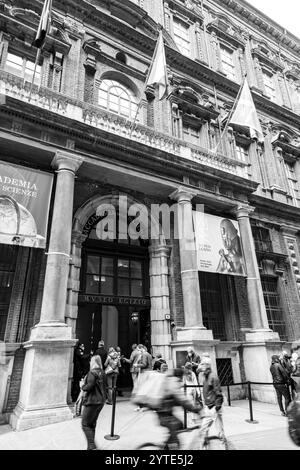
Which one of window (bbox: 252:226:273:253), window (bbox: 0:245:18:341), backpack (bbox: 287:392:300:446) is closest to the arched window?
window (bbox: 0:245:18:341)

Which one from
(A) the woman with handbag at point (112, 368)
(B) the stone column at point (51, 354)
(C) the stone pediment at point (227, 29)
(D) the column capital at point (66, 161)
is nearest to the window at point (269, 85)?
(C) the stone pediment at point (227, 29)

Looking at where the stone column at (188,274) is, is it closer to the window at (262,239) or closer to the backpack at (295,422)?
the window at (262,239)

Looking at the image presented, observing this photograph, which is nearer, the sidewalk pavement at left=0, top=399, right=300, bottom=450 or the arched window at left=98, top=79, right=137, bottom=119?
the sidewalk pavement at left=0, top=399, right=300, bottom=450

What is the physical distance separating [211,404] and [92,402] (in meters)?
2.15

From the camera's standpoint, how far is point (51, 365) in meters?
7.29

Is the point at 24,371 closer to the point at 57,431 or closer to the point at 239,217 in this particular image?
the point at 57,431

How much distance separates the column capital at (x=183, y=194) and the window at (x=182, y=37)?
11032 mm

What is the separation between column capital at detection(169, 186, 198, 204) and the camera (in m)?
11.9

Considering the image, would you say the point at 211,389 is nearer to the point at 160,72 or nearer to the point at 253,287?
the point at 253,287

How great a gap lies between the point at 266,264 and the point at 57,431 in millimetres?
11680

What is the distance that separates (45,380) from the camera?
7.12m

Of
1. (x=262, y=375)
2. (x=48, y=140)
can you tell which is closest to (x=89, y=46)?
(x=48, y=140)

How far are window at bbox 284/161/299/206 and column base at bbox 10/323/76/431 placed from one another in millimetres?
15476

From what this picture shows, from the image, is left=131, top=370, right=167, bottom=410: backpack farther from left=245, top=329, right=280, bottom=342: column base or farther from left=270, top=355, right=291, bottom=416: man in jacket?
left=245, top=329, right=280, bottom=342: column base
